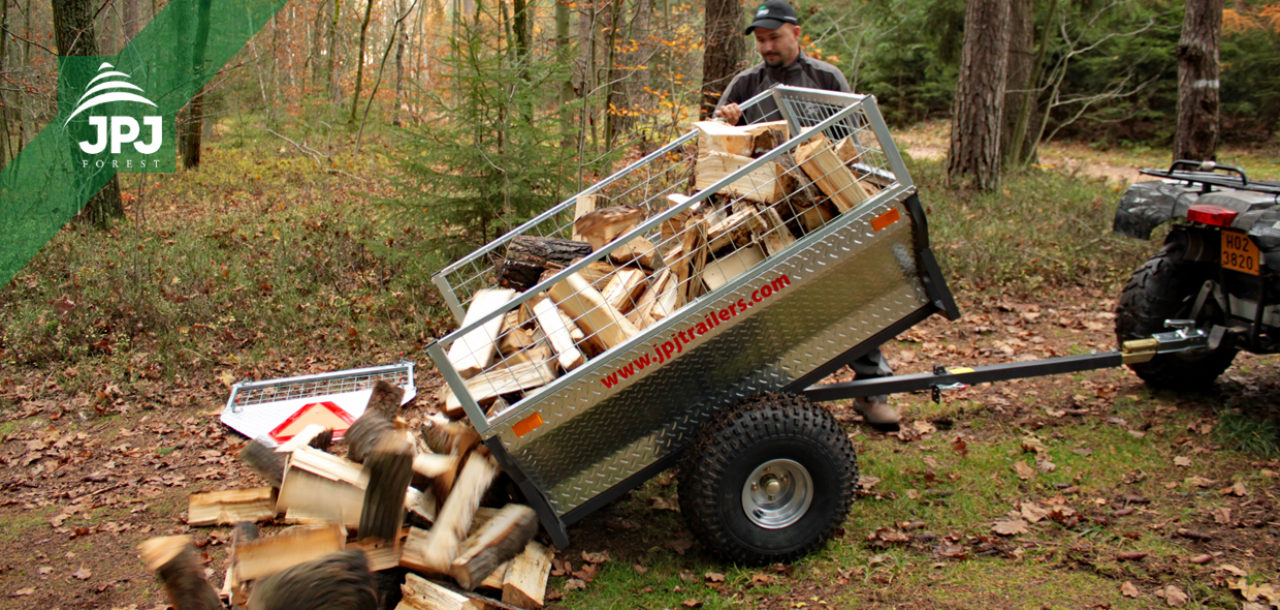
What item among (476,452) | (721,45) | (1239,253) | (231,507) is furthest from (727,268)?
(721,45)

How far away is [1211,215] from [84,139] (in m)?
10.9

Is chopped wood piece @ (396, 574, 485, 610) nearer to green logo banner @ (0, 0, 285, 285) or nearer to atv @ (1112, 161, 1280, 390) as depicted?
atv @ (1112, 161, 1280, 390)

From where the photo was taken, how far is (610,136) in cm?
1011

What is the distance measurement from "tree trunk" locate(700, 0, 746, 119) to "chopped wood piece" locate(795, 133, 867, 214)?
6432 mm

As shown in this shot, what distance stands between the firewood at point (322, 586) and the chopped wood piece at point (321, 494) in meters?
0.39

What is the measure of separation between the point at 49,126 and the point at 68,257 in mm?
2121

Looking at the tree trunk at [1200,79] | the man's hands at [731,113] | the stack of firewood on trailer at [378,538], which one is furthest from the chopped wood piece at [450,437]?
the tree trunk at [1200,79]

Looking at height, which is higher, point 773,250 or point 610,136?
point 610,136

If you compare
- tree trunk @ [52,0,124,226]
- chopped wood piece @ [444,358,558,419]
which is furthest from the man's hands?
tree trunk @ [52,0,124,226]

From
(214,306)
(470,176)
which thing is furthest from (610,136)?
(214,306)

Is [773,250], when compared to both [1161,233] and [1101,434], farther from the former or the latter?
[1161,233]

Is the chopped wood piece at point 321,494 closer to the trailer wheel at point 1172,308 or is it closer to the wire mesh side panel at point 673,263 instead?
the wire mesh side panel at point 673,263

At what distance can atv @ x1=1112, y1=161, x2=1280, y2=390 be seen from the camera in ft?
14.1

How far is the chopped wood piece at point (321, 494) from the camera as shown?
133 inches
